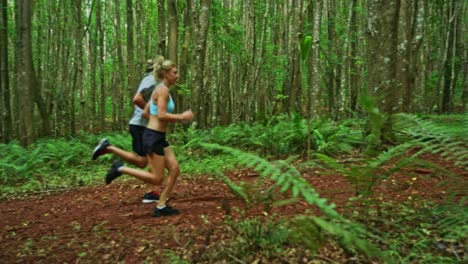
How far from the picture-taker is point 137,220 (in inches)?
174

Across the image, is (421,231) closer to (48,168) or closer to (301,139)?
(301,139)

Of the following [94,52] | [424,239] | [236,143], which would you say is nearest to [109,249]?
[424,239]

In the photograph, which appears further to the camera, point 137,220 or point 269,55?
point 269,55

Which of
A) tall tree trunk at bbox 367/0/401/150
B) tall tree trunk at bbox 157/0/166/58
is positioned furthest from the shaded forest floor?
tall tree trunk at bbox 157/0/166/58

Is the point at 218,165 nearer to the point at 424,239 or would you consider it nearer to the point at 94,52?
the point at 424,239

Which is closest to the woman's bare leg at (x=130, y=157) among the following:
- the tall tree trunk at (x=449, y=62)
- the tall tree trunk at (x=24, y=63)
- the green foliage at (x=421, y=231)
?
the green foliage at (x=421, y=231)

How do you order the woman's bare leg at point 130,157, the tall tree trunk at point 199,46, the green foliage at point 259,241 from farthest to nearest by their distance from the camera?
the tall tree trunk at point 199,46
the woman's bare leg at point 130,157
the green foliage at point 259,241

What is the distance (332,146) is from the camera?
7352 millimetres

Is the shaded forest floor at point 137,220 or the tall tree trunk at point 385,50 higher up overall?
the tall tree trunk at point 385,50

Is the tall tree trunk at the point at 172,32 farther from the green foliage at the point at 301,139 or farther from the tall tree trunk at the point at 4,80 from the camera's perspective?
the tall tree trunk at the point at 4,80

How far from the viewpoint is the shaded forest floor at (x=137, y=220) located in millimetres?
3439

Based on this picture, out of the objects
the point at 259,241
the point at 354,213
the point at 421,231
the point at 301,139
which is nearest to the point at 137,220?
the point at 259,241

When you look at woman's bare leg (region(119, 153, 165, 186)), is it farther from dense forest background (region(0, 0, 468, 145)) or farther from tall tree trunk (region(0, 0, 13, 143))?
tall tree trunk (region(0, 0, 13, 143))

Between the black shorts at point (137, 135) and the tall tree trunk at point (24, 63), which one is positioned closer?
the black shorts at point (137, 135)
